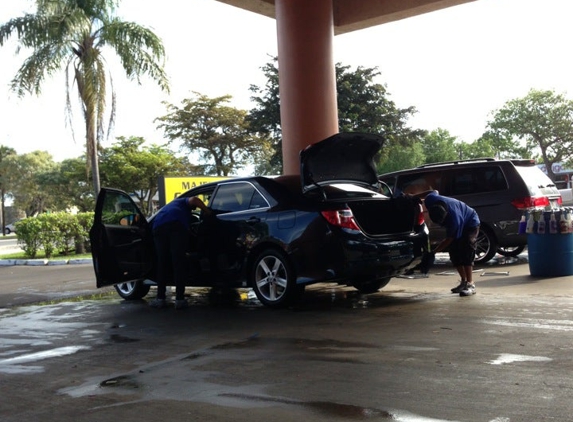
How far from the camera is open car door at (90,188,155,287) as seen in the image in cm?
902

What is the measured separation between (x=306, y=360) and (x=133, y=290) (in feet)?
17.1

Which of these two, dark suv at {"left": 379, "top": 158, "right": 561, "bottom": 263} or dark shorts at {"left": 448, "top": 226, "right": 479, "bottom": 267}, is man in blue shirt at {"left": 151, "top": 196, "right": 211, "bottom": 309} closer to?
dark shorts at {"left": 448, "top": 226, "right": 479, "bottom": 267}

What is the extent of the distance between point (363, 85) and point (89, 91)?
23.4m

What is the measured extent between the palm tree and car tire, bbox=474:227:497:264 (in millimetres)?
14388

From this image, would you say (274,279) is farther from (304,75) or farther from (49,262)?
(49,262)

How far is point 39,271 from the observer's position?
1731 centimetres

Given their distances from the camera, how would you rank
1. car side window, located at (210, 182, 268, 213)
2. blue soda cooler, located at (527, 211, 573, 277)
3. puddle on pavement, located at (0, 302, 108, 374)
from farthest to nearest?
blue soda cooler, located at (527, 211, 573, 277) < car side window, located at (210, 182, 268, 213) < puddle on pavement, located at (0, 302, 108, 374)

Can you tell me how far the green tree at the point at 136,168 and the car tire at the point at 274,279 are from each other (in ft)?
112

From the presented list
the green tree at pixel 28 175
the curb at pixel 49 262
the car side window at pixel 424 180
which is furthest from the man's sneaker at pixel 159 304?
the green tree at pixel 28 175

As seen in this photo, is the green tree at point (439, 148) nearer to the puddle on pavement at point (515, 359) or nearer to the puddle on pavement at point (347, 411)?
the puddle on pavement at point (515, 359)

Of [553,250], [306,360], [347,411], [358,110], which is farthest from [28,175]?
[347,411]

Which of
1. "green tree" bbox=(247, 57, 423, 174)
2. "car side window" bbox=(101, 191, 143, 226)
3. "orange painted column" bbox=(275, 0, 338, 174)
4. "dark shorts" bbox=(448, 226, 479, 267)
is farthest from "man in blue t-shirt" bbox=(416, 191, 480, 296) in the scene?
"green tree" bbox=(247, 57, 423, 174)

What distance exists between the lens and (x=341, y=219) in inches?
302

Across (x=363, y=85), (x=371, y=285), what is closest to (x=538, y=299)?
(x=371, y=285)
